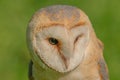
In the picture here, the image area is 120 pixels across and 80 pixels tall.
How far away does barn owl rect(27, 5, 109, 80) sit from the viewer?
8.61 feet

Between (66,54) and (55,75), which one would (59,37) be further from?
(55,75)

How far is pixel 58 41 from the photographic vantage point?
2607mm

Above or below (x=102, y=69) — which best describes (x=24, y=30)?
below

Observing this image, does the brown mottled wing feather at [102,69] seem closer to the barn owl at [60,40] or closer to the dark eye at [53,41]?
the barn owl at [60,40]

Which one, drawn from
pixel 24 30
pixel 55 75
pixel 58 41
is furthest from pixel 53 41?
pixel 24 30

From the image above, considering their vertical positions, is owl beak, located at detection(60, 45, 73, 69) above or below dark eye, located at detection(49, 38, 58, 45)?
below

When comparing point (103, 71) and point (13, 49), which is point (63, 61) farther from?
point (13, 49)

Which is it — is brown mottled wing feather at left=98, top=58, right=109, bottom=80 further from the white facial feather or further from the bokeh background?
the bokeh background

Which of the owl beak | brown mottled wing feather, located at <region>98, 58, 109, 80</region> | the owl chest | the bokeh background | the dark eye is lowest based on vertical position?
the bokeh background

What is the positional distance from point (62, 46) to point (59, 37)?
0.04 meters

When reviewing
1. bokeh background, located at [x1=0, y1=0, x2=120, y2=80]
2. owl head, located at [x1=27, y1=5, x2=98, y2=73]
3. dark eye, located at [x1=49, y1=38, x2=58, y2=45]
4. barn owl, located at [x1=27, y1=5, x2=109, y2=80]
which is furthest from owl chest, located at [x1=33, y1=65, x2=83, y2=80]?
bokeh background, located at [x1=0, y1=0, x2=120, y2=80]

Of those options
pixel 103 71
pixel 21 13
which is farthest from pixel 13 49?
pixel 103 71

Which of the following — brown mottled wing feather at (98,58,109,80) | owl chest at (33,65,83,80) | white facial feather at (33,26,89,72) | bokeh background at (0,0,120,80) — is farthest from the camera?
bokeh background at (0,0,120,80)

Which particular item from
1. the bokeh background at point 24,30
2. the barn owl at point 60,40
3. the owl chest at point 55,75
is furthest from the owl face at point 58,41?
the bokeh background at point 24,30
